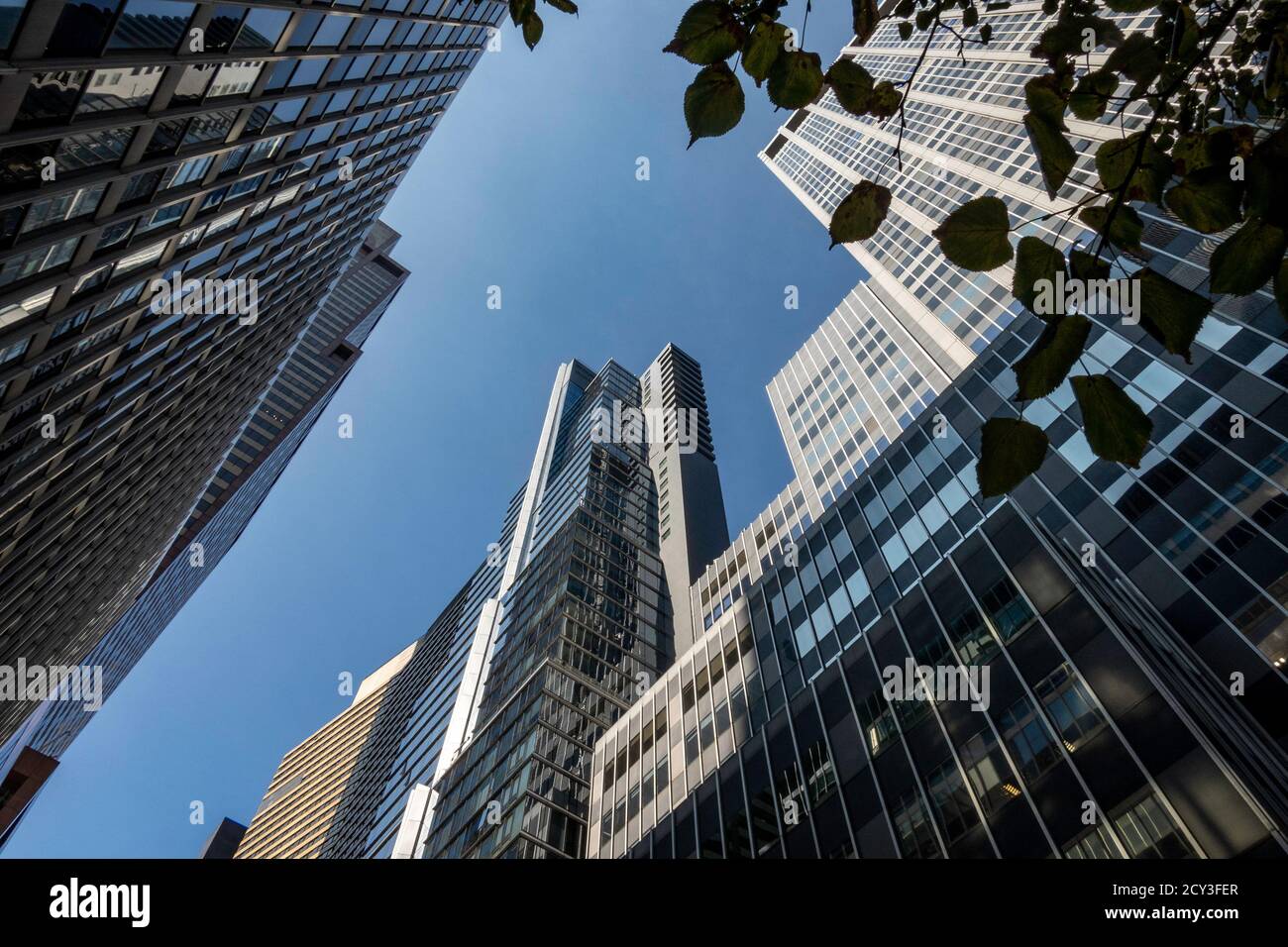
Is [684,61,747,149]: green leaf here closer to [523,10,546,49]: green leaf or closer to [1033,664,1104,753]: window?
[523,10,546,49]: green leaf

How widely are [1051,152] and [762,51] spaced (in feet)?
3.94

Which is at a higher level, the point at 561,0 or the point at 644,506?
the point at 644,506

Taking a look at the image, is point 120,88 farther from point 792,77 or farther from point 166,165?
point 792,77

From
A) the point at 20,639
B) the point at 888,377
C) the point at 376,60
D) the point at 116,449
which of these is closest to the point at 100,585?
the point at 20,639

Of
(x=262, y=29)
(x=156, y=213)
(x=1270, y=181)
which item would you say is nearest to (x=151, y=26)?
(x=262, y=29)

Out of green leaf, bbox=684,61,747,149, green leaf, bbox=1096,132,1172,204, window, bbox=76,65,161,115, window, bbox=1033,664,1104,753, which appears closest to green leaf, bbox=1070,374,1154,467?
green leaf, bbox=1096,132,1172,204

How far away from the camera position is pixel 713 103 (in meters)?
2.78

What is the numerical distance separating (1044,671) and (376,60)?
30556 mm

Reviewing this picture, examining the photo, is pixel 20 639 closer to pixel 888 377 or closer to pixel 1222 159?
pixel 1222 159

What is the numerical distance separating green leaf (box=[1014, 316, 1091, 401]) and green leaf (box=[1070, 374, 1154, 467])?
79 mm

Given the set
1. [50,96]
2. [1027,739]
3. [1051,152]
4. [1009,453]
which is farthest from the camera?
[1027,739]
